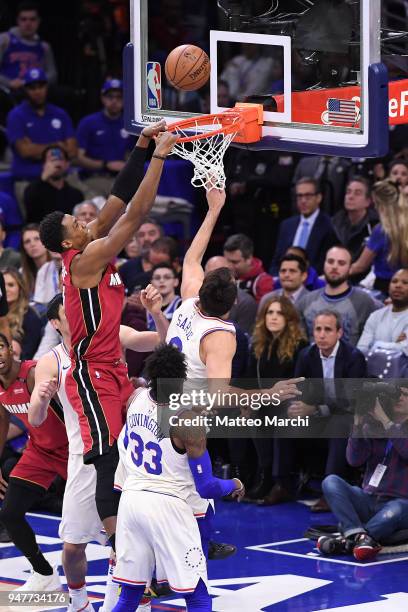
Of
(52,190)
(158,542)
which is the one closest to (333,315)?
(158,542)

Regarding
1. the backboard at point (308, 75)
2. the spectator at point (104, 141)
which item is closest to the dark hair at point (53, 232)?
the backboard at point (308, 75)

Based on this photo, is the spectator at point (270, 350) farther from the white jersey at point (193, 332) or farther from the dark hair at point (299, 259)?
the white jersey at point (193, 332)

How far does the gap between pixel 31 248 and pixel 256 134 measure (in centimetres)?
488

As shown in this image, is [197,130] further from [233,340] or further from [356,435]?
[356,435]

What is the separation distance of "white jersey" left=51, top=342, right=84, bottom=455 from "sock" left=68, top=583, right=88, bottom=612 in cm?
83

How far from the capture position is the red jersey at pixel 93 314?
7391 millimetres

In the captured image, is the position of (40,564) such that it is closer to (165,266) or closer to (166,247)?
(165,266)

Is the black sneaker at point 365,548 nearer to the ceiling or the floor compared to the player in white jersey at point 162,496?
nearer to the floor

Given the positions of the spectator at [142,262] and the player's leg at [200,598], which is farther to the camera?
the spectator at [142,262]

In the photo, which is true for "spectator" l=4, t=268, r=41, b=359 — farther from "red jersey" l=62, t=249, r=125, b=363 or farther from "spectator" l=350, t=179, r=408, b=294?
"red jersey" l=62, t=249, r=125, b=363

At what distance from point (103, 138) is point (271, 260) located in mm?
2894

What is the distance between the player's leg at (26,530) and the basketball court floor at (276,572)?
281mm

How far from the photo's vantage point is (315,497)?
11.0 m

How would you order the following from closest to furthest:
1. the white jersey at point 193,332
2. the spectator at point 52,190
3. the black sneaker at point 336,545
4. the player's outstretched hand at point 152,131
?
the player's outstretched hand at point 152,131 < the white jersey at point 193,332 < the black sneaker at point 336,545 < the spectator at point 52,190
